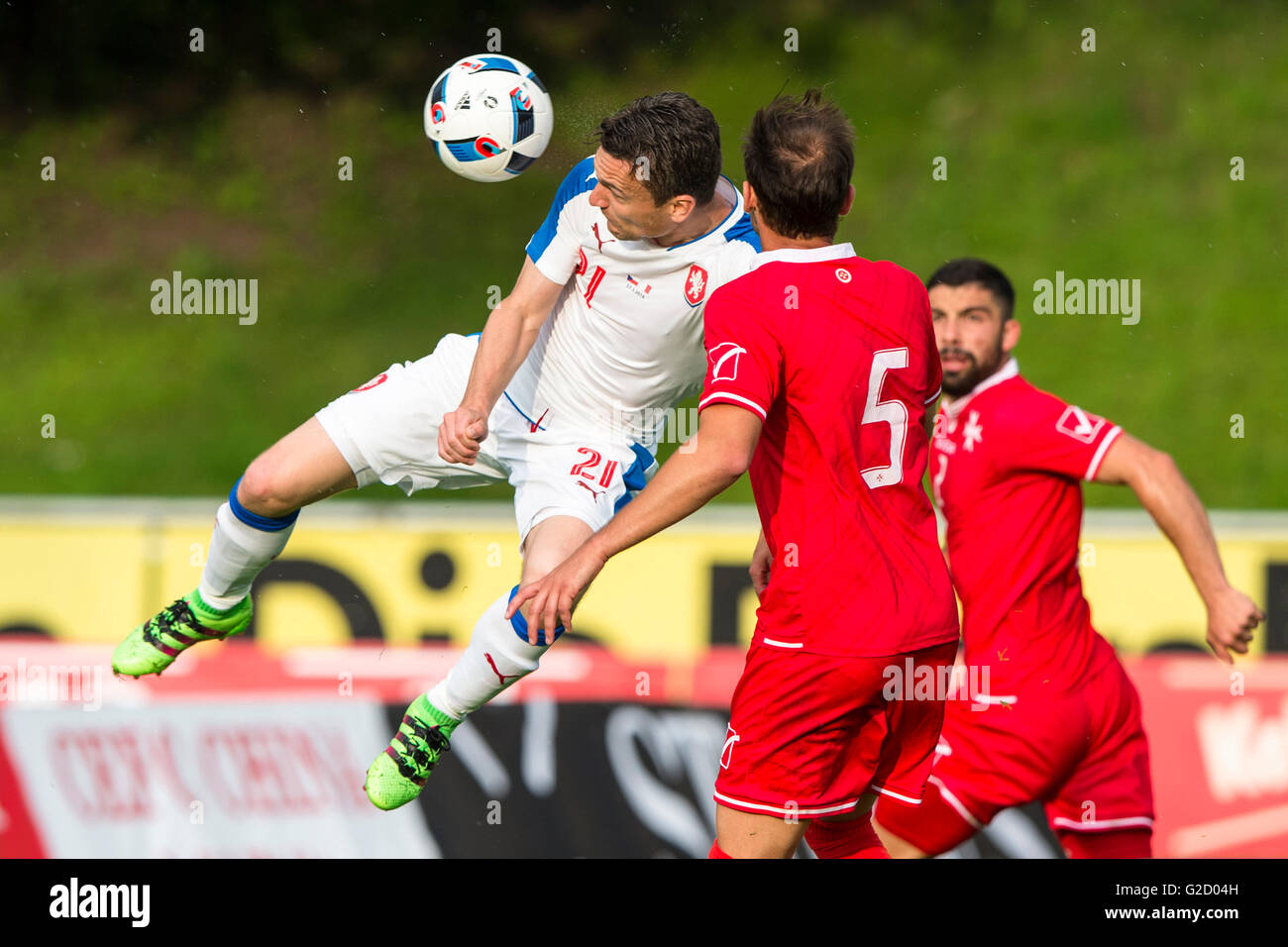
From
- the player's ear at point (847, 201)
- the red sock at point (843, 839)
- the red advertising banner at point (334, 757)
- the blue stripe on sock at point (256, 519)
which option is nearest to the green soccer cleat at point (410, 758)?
the blue stripe on sock at point (256, 519)

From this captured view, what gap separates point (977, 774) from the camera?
5.19 m

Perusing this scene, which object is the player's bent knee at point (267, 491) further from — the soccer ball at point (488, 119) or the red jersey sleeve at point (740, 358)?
the red jersey sleeve at point (740, 358)

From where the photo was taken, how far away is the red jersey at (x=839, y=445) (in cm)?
370


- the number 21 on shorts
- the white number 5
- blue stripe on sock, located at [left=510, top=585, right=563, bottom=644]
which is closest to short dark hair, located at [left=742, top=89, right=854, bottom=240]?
the white number 5

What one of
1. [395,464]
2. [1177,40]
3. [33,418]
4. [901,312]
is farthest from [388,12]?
[901,312]

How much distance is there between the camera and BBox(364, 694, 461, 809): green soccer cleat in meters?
4.55

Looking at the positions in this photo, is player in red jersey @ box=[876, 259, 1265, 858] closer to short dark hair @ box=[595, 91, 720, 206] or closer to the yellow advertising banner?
short dark hair @ box=[595, 91, 720, 206]

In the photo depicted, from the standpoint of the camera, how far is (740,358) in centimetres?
362

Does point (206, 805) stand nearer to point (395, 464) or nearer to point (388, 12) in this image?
point (395, 464)

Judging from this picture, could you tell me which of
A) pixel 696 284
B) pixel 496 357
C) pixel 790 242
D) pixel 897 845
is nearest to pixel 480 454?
pixel 496 357

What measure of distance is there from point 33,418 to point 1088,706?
8.78m

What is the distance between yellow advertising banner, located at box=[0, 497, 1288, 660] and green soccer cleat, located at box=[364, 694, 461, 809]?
2.92 m

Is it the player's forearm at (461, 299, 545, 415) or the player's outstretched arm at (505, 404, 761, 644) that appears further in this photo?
the player's forearm at (461, 299, 545, 415)

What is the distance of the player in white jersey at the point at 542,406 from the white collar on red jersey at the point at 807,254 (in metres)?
0.52
